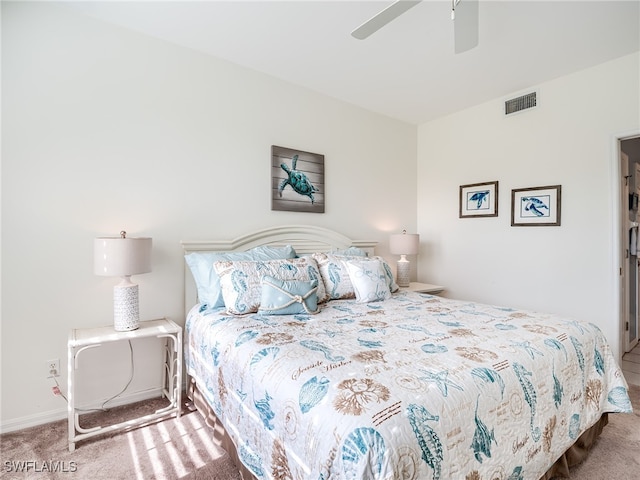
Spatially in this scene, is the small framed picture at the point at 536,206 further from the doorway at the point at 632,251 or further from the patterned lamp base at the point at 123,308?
the patterned lamp base at the point at 123,308

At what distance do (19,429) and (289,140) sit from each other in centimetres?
284

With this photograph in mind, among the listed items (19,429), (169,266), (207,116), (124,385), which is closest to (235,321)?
(169,266)

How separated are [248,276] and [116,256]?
30.9 inches

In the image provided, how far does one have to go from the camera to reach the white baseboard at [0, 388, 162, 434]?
197cm

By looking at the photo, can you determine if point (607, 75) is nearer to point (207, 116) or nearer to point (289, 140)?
point (289, 140)

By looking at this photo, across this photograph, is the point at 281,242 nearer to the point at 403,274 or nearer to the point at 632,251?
the point at 403,274

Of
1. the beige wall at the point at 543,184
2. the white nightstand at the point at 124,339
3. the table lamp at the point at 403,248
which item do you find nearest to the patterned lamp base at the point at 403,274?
the table lamp at the point at 403,248

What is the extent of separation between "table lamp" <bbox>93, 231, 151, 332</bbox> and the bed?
38cm

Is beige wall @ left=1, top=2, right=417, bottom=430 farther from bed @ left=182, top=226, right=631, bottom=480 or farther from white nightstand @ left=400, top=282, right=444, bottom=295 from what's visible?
white nightstand @ left=400, top=282, right=444, bottom=295

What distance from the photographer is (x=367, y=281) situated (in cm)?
252

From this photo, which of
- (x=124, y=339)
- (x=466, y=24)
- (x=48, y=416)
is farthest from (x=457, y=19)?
(x=48, y=416)

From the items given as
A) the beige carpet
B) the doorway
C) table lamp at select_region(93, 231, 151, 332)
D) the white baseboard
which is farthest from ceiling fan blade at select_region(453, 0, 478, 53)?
the white baseboard

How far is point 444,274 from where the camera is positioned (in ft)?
13.1

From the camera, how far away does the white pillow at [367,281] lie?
2.50m
